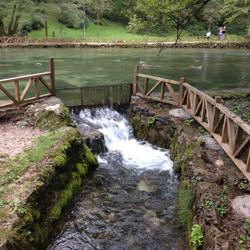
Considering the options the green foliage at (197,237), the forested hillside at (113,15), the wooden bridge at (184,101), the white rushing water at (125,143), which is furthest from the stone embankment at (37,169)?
the forested hillside at (113,15)

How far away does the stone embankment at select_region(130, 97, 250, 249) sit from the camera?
6.40 m

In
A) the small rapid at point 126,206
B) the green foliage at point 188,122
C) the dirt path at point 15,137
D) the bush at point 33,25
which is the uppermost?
the bush at point 33,25

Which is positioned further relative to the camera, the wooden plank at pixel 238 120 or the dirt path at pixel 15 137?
the dirt path at pixel 15 137

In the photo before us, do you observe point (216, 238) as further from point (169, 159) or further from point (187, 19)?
point (187, 19)

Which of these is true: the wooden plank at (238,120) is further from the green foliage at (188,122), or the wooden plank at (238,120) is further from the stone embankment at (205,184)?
the green foliage at (188,122)

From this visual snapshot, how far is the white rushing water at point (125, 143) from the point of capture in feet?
38.6

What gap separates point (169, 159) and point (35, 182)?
566cm

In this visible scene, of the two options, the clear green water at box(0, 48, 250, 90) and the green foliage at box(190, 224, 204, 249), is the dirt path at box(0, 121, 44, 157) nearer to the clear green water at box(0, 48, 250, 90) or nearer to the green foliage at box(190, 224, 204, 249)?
the green foliage at box(190, 224, 204, 249)

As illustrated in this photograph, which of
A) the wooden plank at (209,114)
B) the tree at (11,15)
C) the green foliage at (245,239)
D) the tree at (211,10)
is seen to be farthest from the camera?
the tree at (211,10)

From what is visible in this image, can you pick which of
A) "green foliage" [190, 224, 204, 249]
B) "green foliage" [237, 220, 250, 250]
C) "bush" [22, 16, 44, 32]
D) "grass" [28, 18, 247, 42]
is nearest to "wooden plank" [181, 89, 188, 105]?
"green foliage" [190, 224, 204, 249]

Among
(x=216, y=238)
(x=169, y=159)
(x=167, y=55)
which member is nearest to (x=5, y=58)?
(x=167, y=55)

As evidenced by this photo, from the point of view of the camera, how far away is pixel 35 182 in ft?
25.0

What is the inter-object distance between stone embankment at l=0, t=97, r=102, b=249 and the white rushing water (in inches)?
58.7

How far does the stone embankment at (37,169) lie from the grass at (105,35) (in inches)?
1267
